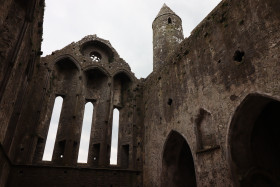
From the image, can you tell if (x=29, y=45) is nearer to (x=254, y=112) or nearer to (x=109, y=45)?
(x=109, y=45)

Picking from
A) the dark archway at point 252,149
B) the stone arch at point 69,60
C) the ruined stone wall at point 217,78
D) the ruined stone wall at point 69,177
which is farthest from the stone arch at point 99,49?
the dark archway at point 252,149

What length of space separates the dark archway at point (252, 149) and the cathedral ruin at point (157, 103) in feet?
0.10

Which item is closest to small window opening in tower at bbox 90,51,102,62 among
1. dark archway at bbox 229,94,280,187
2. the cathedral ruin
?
the cathedral ruin

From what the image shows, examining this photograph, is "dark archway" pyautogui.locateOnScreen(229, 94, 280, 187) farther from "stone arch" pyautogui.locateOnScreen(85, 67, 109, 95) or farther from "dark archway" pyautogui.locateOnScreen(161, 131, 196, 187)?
"stone arch" pyautogui.locateOnScreen(85, 67, 109, 95)

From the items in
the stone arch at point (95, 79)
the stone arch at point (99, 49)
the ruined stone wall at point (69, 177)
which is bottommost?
the ruined stone wall at point (69, 177)

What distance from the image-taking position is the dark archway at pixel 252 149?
5.81 metres

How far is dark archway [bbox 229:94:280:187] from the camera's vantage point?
229 inches

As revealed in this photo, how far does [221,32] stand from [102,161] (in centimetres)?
743

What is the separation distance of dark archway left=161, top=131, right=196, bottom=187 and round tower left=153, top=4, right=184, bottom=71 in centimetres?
526

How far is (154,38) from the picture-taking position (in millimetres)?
14656

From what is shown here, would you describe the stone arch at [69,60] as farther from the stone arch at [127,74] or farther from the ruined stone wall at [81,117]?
the stone arch at [127,74]

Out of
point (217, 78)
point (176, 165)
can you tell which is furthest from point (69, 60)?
point (217, 78)

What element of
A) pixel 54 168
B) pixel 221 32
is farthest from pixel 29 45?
pixel 221 32

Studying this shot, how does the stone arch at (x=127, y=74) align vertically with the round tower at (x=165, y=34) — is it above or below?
below
